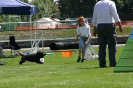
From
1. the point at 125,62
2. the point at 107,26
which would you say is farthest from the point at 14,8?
the point at 125,62

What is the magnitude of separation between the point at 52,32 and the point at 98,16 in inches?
1239

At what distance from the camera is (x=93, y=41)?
45000 mm

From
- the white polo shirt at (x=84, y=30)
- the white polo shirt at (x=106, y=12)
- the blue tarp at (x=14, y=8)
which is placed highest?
the white polo shirt at (x=106, y=12)

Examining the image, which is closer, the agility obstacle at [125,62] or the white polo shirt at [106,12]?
the agility obstacle at [125,62]

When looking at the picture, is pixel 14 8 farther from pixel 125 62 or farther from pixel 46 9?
pixel 46 9

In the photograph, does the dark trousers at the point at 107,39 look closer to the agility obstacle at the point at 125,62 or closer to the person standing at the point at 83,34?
the agility obstacle at the point at 125,62

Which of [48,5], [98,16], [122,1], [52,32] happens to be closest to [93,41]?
[52,32]

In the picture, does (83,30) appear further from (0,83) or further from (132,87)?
(132,87)

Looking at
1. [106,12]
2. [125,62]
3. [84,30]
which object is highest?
[106,12]

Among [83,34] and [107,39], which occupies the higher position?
[107,39]

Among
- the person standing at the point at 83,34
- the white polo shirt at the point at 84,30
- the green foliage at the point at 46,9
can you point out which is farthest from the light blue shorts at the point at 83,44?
the green foliage at the point at 46,9

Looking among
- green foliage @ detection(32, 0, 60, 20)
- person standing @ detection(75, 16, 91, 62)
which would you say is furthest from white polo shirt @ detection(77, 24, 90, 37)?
green foliage @ detection(32, 0, 60, 20)

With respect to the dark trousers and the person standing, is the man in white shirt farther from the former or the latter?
the person standing

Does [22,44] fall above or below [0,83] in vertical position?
below
